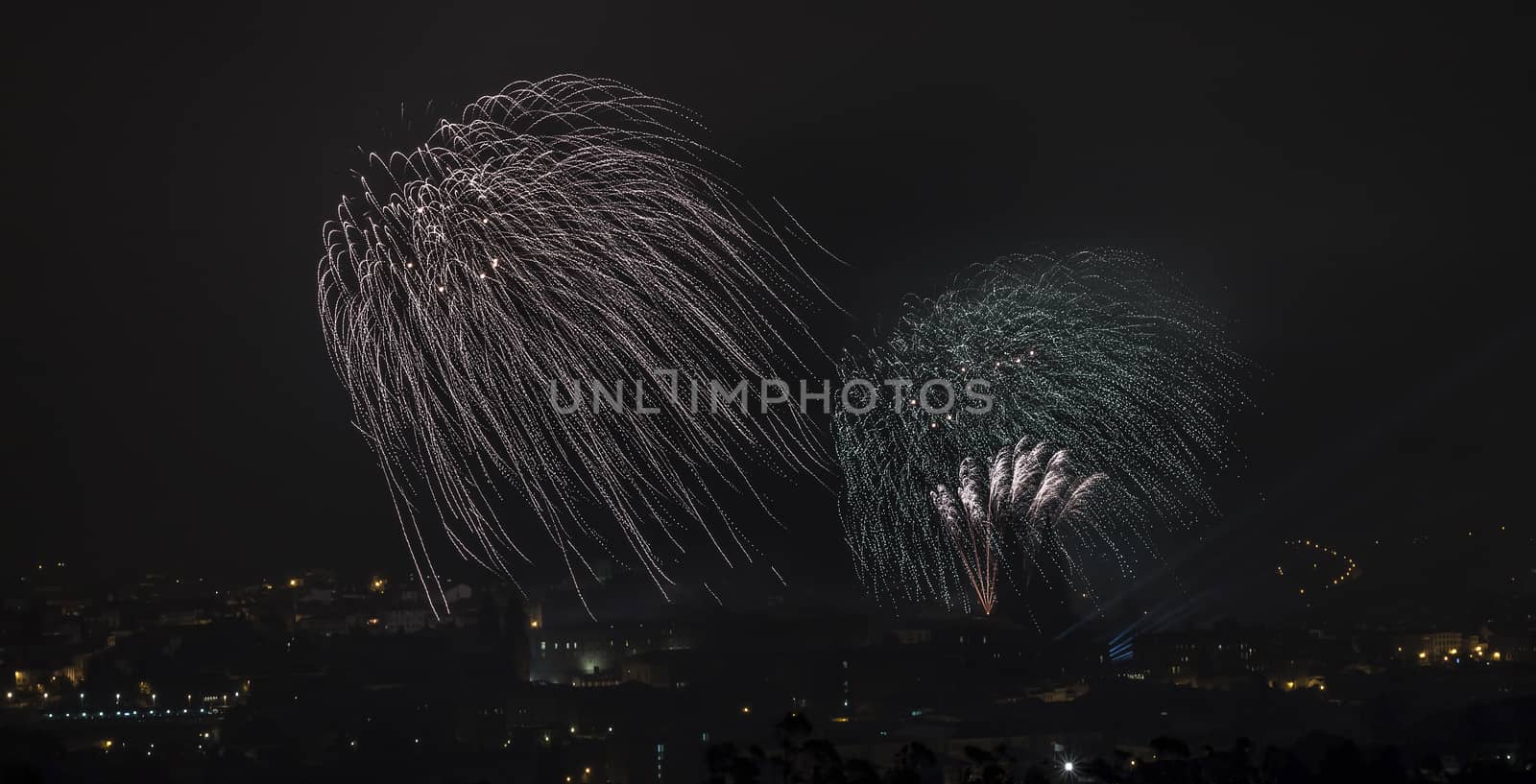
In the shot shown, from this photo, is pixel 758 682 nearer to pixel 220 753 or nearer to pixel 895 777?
pixel 220 753

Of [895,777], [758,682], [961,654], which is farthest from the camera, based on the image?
[961,654]

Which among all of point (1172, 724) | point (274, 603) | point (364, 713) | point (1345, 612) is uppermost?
point (274, 603)

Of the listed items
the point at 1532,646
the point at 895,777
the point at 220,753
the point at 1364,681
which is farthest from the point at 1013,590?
the point at 895,777

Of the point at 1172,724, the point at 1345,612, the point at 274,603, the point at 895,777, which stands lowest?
the point at 895,777

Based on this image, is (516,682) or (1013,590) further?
(1013,590)

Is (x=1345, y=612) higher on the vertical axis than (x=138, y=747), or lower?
higher

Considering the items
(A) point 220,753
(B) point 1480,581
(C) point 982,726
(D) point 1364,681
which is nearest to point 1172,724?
(C) point 982,726

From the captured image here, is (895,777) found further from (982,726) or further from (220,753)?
(220,753)

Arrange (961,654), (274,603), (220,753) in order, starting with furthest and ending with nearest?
(274,603)
(961,654)
(220,753)

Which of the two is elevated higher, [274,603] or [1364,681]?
[274,603]
